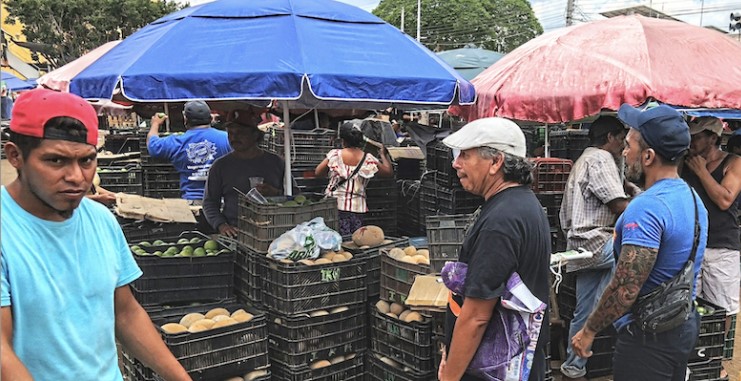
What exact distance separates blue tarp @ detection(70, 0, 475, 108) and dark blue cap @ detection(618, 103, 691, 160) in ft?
5.27

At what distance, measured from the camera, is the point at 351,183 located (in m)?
6.16

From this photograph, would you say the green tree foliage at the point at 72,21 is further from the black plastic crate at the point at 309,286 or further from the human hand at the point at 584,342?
the human hand at the point at 584,342

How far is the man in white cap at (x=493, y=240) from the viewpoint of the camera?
253 centimetres

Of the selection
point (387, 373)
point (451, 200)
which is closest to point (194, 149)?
point (451, 200)

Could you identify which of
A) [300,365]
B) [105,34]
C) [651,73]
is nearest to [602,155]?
[651,73]

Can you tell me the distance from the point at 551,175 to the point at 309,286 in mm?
2862

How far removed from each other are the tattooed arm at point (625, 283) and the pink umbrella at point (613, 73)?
6.76ft

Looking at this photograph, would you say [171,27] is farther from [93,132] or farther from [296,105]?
[93,132]

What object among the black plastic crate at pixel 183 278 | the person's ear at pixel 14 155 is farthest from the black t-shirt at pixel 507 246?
the black plastic crate at pixel 183 278

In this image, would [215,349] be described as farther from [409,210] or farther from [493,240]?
[409,210]

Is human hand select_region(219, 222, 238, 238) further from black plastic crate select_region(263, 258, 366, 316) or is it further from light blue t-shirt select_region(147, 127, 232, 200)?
light blue t-shirt select_region(147, 127, 232, 200)

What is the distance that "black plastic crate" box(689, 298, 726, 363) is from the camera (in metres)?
4.70

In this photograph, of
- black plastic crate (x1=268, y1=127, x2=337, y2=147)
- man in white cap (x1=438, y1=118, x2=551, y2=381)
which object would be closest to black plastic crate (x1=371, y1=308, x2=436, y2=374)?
man in white cap (x1=438, y1=118, x2=551, y2=381)

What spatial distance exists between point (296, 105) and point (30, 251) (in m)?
4.80
